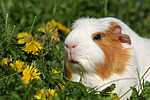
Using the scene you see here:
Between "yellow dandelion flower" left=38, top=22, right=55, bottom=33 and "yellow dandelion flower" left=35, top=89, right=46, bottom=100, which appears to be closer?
"yellow dandelion flower" left=35, top=89, right=46, bottom=100

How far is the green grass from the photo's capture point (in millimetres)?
2094

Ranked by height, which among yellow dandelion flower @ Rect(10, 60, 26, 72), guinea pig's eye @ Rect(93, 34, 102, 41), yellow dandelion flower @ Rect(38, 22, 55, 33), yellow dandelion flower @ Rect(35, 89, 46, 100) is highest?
yellow dandelion flower @ Rect(38, 22, 55, 33)

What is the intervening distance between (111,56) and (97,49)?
21cm

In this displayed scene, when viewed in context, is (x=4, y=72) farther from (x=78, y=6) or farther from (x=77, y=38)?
(x=78, y=6)

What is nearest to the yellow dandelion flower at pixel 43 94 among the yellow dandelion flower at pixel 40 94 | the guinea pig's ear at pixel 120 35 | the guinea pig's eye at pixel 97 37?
the yellow dandelion flower at pixel 40 94

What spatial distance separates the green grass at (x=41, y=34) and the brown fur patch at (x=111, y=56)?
30 cm

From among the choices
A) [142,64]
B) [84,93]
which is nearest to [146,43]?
[142,64]

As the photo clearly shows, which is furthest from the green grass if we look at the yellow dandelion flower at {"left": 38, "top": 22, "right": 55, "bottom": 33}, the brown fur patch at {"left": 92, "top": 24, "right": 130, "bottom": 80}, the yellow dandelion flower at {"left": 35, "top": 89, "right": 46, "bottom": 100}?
the brown fur patch at {"left": 92, "top": 24, "right": 130, "bottom": 80}

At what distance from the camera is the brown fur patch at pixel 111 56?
8.00 ft

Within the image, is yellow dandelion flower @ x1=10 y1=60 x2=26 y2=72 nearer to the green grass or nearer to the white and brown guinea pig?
the green grass

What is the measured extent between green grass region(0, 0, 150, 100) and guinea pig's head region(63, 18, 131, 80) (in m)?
0.26

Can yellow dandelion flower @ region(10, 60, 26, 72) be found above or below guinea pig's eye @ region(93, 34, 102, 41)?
below

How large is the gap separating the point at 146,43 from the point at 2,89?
192cm

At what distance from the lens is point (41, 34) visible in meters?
3.84
